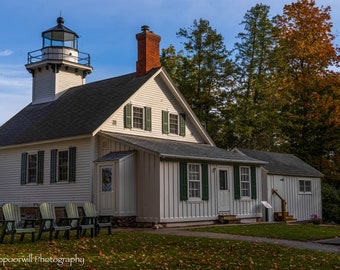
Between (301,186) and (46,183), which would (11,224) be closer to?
(46,183)

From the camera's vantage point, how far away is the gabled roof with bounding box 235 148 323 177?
24973mm

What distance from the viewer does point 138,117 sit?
2248cm

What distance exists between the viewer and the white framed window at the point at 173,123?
79.2 ft

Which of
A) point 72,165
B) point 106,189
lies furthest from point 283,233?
point 72,165

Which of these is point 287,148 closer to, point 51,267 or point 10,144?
point 10,144

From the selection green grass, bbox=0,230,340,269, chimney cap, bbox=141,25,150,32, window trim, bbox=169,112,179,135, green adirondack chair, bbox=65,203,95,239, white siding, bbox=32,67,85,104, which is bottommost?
green grass, bbox=0,230,340,269

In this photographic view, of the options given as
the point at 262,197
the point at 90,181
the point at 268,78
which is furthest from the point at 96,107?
the point at 268,78

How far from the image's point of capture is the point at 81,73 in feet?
95.1

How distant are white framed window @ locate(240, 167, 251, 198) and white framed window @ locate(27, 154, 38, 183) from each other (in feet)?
31.7

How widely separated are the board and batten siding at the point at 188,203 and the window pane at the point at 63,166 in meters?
5.50

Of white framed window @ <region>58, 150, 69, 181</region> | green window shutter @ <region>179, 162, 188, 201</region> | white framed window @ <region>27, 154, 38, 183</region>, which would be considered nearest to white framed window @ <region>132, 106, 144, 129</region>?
white framed window @ <region>58, 150, 69, 181</region>

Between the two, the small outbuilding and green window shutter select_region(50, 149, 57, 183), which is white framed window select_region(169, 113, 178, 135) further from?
green window shutter select_region(50, 149, 57, 183)

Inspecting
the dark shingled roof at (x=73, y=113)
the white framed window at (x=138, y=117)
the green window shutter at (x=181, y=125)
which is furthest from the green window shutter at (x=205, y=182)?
the dark shingled roof at (x=73, y=113)

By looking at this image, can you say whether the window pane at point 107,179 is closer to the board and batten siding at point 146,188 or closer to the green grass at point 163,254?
the board and batten siding at point 146,188
